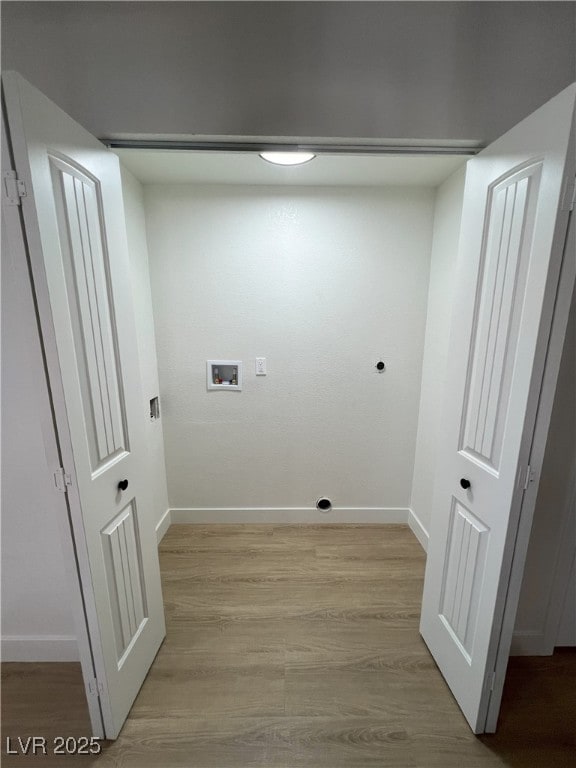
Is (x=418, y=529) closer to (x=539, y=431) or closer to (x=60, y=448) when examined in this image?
(x=539, y=431)

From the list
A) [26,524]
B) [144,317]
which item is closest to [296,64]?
[144,317]

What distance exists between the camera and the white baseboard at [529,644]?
1.50 meters

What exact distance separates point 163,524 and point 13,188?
2.19 metres

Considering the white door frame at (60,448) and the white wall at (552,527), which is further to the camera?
the white wall at (552,527)

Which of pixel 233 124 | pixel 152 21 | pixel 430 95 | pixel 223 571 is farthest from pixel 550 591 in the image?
pixel 152 21

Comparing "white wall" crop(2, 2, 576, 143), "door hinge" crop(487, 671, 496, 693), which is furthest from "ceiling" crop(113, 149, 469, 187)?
"door hinge" crop(487, 671, 496, 693)

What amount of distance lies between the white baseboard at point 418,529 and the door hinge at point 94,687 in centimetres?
193

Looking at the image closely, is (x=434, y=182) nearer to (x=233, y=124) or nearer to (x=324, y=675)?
(x=233, y=124)

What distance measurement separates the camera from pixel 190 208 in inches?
80.4

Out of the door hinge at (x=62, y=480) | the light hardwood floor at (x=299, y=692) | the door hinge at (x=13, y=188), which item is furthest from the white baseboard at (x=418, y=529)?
the door hinge at (x=13, y=188)

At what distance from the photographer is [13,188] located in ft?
2.70

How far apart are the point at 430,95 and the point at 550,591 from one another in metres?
2.15

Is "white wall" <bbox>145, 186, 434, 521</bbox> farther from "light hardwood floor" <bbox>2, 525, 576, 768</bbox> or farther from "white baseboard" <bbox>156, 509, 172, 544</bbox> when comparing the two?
"light hardwood floor" <bbox>2, 525, 576, 768</bbox>

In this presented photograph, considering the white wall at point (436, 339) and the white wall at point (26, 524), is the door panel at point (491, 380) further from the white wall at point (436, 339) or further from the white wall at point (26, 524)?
the white wall at point (26, 524)
